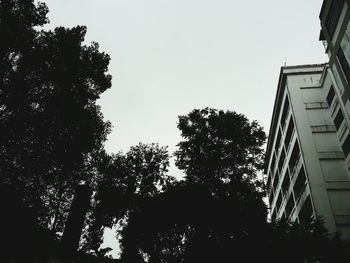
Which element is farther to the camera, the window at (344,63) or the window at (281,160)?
the window at (281,160)

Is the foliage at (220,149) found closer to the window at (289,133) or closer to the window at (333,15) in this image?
the window at (289,133)

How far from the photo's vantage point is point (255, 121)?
98.7 ft

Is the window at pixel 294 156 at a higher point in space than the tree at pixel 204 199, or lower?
higher

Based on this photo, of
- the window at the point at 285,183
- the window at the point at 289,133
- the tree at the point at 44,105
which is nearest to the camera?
the tree at the point at 44,105

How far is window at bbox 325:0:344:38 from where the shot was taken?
67.9 ft

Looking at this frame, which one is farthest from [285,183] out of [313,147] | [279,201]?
[313,147]

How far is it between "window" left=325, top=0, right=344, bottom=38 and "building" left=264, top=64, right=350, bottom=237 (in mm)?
3788

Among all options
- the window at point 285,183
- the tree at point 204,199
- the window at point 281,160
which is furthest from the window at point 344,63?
the window at point 281,160

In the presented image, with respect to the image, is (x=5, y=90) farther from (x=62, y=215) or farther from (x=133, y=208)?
(x=133, y=208)

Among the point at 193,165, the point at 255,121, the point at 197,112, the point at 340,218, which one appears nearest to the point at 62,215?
the point at 193,165

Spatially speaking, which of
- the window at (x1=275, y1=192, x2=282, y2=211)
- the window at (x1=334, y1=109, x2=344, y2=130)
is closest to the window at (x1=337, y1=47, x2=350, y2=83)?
the window at (x1=334, y1=109, x2=344, y2=130)

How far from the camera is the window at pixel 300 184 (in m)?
28.3

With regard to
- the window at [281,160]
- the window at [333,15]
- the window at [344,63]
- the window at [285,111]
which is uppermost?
the window at [285,111]

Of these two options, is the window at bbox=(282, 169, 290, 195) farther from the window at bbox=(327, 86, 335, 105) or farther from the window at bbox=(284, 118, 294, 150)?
the window at bbox=(327, 86, 335, 105)
